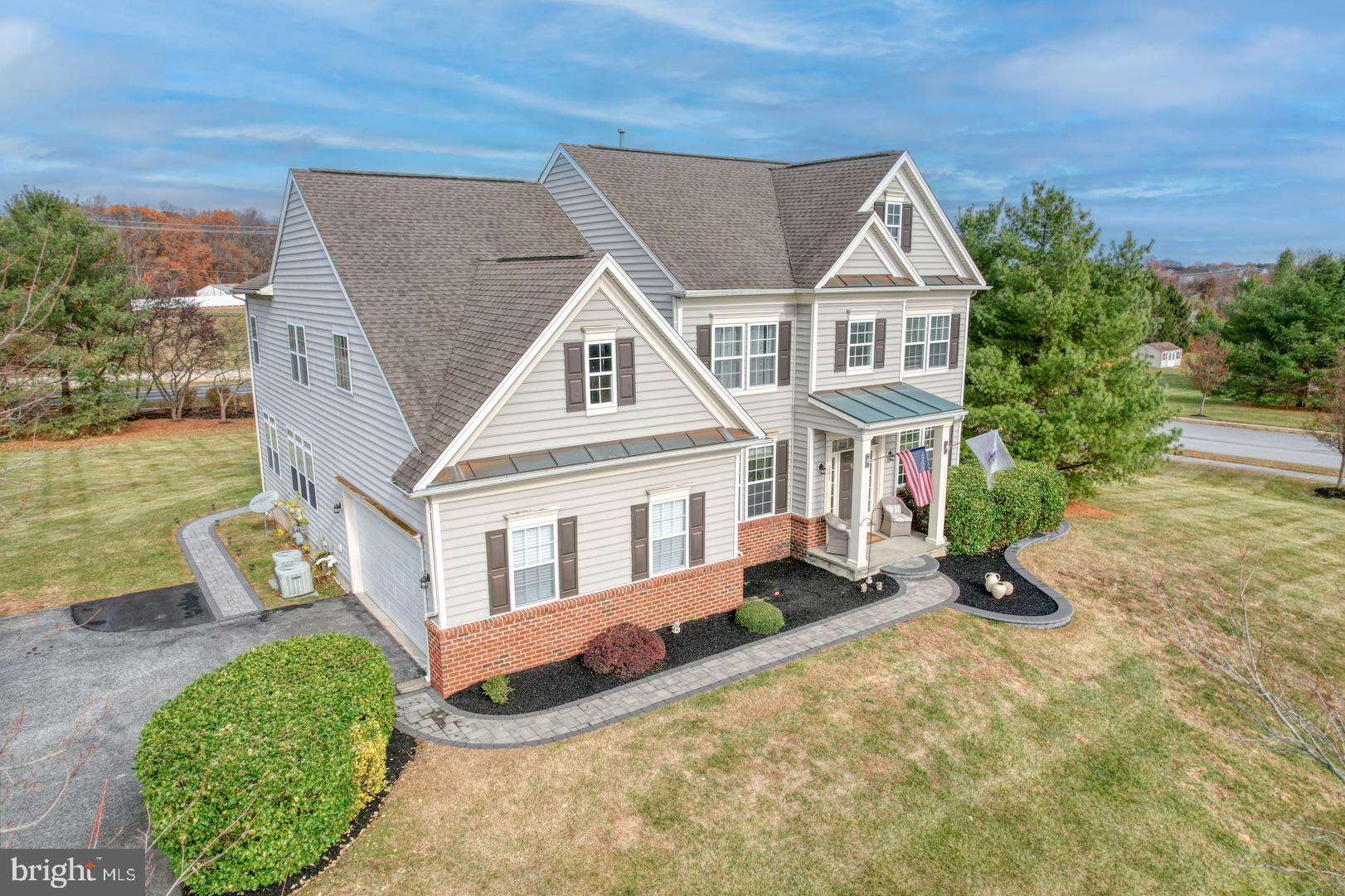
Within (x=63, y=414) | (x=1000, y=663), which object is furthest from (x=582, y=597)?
(x=63, y=414)

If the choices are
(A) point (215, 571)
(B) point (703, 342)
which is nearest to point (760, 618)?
(B) point (703, 342)

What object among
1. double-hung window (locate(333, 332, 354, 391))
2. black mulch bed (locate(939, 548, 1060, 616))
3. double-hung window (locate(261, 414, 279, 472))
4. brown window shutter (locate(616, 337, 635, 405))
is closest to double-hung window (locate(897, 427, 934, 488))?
black mulch bed (locate(939, 548, 1060, 616))

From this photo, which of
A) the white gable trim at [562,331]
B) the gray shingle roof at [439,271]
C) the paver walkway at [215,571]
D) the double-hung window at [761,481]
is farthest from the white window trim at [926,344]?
the paver walkway at [215,571]

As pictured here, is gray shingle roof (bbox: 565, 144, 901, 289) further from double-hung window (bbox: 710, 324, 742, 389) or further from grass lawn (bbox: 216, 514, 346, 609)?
grass lawn (bbox: 216, 514, 346, 609)

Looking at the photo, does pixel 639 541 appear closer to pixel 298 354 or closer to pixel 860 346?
pixel 860 346

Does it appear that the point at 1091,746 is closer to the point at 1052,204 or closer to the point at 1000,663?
the point at 1000,663

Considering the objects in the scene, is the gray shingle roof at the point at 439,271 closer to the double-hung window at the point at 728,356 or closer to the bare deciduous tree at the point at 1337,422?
the double-hung window at the point at 728,356
